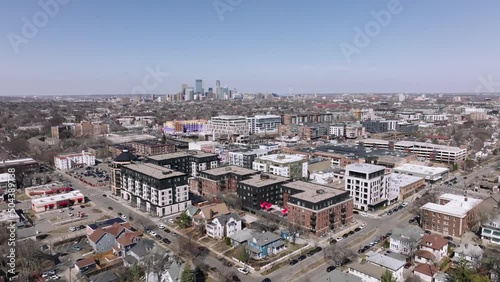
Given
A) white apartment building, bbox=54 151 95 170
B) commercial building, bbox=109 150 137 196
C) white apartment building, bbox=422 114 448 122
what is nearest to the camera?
commercial building, bbox=109 150 137 196

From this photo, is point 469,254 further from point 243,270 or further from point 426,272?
point 243,270

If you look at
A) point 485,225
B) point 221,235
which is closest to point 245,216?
point 221,235

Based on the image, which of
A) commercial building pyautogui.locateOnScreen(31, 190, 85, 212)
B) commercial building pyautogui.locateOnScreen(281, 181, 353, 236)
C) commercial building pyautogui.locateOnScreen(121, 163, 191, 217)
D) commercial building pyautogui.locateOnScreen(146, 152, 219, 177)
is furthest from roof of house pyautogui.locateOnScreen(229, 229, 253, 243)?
commercial building pyautogui.locateOnScreen(31, 190, 85, 212)

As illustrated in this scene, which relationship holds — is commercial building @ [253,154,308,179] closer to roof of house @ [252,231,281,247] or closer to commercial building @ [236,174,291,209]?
commercial building @ [236,174,291,209]

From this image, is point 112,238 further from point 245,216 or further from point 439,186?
point 439,186

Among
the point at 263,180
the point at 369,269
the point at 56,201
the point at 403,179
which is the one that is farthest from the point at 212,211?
the point at 403,179
